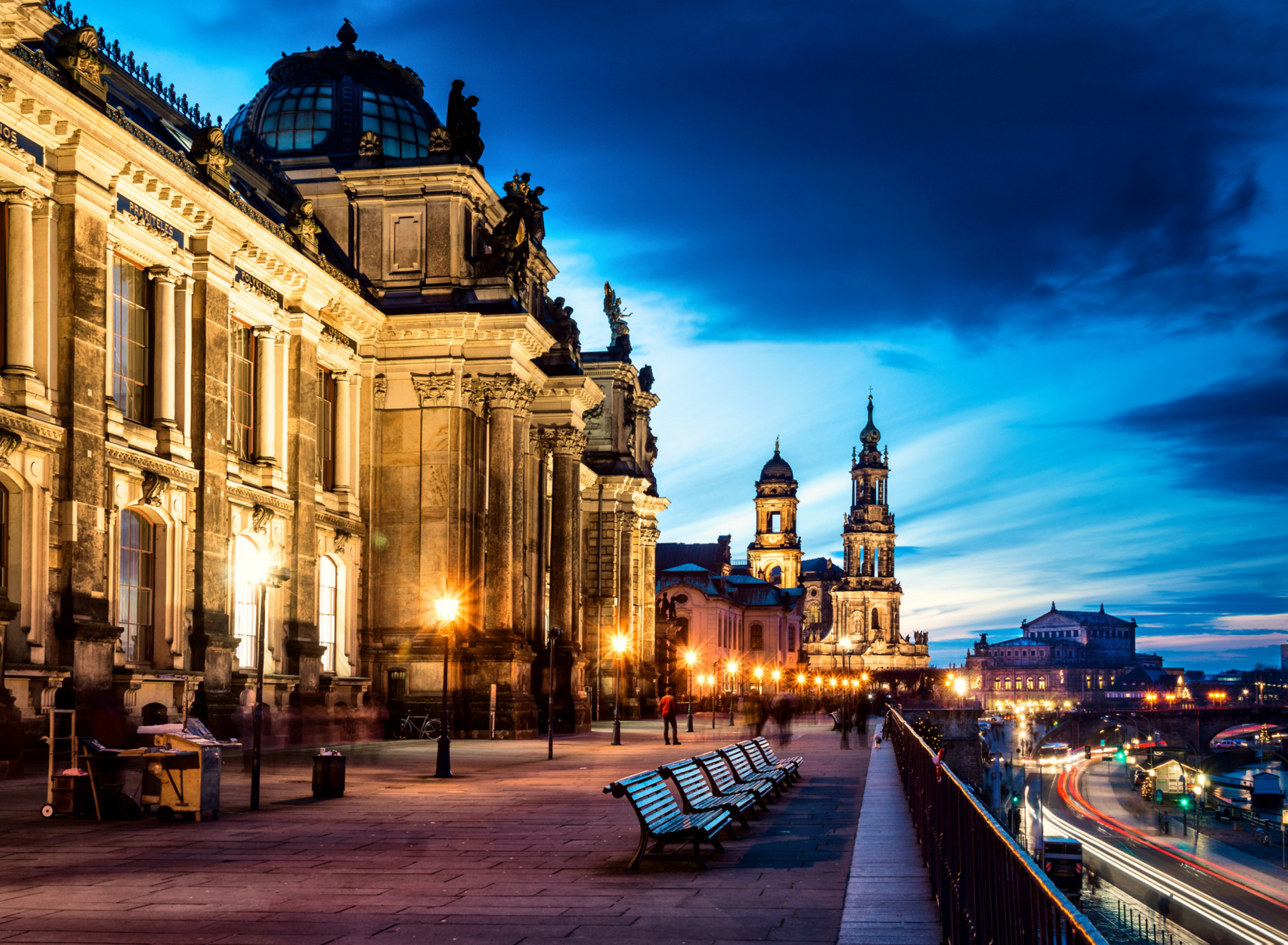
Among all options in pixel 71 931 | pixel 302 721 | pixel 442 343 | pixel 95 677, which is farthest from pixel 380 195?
pixel 71 931

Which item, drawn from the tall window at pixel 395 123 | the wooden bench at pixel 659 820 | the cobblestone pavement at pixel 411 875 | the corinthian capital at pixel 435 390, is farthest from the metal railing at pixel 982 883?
the tall window at pixel 395 123

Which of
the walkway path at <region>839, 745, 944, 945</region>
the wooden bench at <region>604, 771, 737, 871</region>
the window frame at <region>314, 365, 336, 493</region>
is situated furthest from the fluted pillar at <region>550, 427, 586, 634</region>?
the wooden bench at <region>604, 771, 737, 871</region>

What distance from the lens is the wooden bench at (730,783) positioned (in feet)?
66.3

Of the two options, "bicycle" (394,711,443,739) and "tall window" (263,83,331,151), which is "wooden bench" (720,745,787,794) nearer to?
"bicycle" (394,711,443,739)

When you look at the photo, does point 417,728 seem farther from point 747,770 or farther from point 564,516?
point 747,770

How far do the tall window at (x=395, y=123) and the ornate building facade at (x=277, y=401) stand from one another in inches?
4.5

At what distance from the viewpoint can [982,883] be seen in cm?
771

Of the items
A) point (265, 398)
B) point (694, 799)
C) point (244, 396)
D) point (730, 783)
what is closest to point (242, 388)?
point (244, 396)

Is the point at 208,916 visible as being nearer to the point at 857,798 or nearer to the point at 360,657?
the point at 857,798

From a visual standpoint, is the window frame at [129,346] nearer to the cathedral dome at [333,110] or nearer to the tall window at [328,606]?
the tall window at [328,606]

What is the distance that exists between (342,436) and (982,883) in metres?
40.7

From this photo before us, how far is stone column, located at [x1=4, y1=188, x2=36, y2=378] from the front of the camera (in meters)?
27.7

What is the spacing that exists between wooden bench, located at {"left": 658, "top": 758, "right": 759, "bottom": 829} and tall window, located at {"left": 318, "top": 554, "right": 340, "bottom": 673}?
27.5m

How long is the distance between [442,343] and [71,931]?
38.6m
